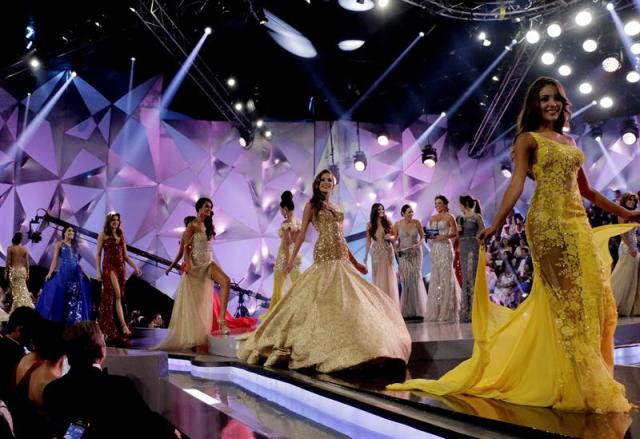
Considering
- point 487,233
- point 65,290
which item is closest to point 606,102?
point 65,290

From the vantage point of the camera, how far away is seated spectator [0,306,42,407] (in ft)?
9.86

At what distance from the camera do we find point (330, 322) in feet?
16.0

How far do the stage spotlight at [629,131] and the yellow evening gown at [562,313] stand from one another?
33.4ft

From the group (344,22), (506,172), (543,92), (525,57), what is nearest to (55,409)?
(543,92)

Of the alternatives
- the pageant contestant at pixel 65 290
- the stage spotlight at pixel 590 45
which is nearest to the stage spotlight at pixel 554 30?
the stage spotlight at pixel 590 45

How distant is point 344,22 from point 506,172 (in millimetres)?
5645

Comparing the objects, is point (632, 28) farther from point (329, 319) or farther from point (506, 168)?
point (329, 319)

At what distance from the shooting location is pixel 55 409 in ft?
7.32

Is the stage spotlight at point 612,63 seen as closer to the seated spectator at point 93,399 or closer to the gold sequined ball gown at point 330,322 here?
the gold sequined ball gown at point 330,322

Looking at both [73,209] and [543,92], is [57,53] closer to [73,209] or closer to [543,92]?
[73,209]

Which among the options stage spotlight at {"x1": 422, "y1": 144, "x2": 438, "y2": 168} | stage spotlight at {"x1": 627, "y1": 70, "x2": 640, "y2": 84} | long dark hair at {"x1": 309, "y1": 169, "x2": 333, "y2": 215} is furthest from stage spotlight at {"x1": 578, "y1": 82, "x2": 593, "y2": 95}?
long dark hair at {"x1": 309, "y1": 169, "x2": 333, "y2": 215}

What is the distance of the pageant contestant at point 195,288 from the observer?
24.6ft

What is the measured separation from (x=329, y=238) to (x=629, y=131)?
368 inches

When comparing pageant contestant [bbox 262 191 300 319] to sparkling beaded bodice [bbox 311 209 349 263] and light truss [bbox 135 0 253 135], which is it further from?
light truss [bbox 135 0 253 135]
